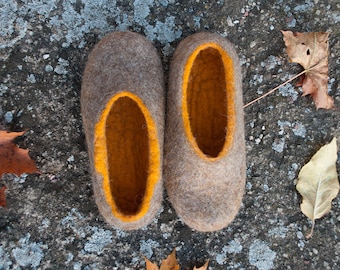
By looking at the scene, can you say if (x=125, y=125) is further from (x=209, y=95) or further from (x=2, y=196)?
(x=2, y=196)

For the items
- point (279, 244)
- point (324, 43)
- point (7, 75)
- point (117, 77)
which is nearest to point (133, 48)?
point (117, 77)

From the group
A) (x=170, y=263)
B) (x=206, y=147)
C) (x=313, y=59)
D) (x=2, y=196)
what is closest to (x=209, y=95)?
(x=206, y=147)

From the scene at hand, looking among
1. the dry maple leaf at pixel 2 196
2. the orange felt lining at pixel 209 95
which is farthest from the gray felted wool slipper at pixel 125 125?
the dry maple leaf at pixel 2 196

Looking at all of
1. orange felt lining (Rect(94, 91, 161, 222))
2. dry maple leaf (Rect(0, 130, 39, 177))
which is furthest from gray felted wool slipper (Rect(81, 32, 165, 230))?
dry maple leaf (Rect(0, 130, 39, 177))

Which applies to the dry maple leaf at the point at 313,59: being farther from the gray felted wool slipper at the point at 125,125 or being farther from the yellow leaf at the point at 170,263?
the yellow leaf at the point at 170,263

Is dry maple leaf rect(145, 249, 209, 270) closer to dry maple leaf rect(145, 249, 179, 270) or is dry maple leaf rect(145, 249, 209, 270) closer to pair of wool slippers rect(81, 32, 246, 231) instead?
dry maple leaf rect(145, 249, 179, 270)

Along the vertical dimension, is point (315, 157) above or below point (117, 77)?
below

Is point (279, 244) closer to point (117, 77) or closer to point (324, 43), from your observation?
point (324, 43)
